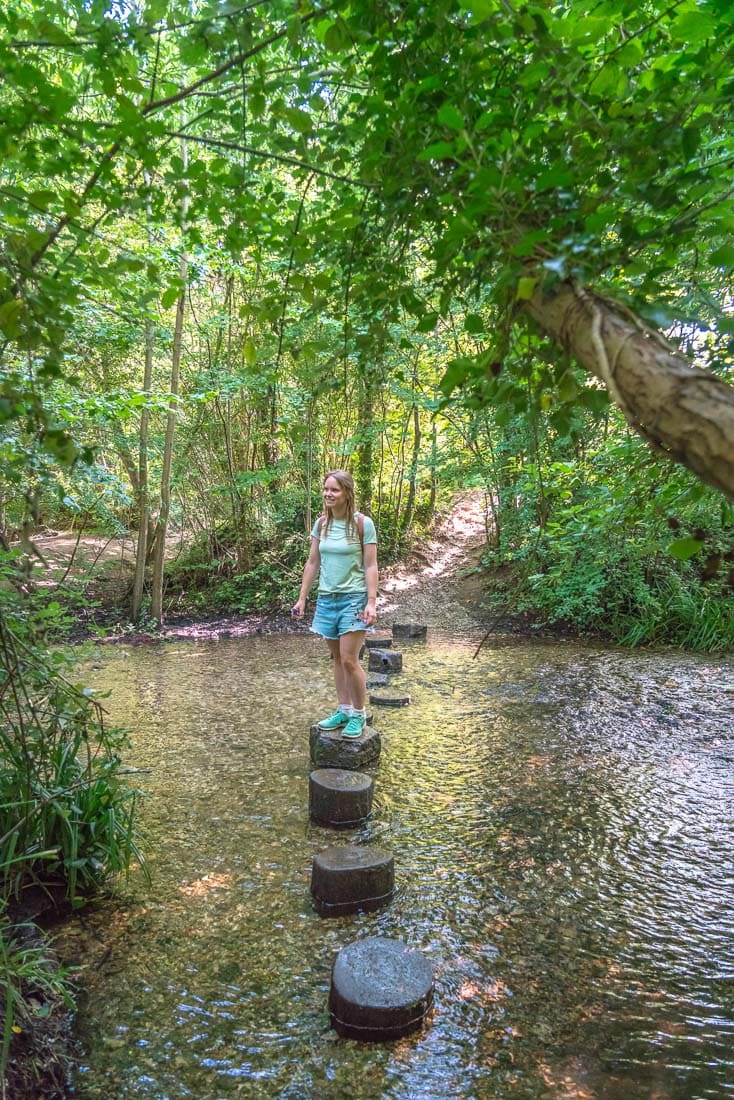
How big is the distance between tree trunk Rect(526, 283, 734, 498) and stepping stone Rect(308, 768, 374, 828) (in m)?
2.98

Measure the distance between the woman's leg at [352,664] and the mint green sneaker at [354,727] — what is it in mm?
69

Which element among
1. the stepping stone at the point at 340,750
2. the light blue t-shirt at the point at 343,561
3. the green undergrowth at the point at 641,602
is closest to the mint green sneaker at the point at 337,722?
the stepping stone at the point at 340,750

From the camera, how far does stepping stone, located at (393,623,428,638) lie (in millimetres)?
9141

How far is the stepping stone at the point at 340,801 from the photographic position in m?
3.53

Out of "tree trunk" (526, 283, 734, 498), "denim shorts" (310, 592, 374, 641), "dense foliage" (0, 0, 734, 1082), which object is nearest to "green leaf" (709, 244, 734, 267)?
"dense foliage" (0, 0, 734, 1082)

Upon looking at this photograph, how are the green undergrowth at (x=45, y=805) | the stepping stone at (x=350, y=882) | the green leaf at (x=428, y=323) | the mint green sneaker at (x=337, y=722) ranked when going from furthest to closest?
the mint green sneaker at (x=337, y=722) → the stepping stone at (x=350, y=882) → the green undergrowth at (x=45, y=805) → the green leaf at (x=428, y=323)

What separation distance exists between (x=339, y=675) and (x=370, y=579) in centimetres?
78

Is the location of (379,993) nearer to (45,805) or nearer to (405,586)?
(45,805)

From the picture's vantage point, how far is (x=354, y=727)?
14.3 ft

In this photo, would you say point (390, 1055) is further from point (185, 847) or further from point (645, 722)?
point (645, 722)

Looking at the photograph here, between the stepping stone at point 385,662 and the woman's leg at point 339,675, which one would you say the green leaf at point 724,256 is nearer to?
the woman's leg at point 339,675

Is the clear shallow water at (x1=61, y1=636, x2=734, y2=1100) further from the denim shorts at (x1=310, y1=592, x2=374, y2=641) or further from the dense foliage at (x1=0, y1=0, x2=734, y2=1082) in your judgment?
the denim shorts at (x1=310, y1=592, x2=374, y2=641)

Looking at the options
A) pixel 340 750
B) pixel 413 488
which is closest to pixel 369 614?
pixel 340 750

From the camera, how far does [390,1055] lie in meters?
2.04
